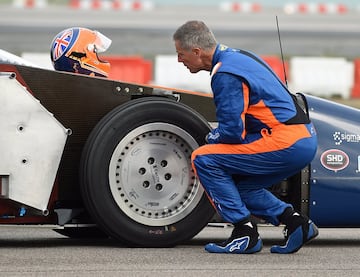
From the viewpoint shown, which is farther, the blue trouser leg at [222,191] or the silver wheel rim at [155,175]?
the silver wheel rim at [155,175]

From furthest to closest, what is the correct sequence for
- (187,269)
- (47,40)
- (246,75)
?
(47,40) < (246,75) < (187,269)

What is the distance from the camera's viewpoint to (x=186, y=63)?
5.96m

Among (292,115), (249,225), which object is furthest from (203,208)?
(292,115)

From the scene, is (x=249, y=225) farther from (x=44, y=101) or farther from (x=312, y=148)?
(x=44, y=101)

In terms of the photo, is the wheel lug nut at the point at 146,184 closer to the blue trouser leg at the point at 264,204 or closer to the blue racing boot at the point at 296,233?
the blue trouser leg at the point at 264,204

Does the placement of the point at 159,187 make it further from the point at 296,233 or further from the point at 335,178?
the point at 335,178

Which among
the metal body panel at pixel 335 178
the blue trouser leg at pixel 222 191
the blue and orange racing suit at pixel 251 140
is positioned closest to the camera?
the blue and orange racing suit at pixel 251 140

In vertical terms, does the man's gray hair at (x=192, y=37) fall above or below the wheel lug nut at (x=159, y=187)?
above

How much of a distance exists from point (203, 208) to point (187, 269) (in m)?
1.21

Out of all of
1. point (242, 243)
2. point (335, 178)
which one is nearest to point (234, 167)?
point (242, 243)

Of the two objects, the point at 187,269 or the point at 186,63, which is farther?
the point at 186,63

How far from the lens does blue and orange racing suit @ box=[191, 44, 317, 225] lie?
589 centimetres

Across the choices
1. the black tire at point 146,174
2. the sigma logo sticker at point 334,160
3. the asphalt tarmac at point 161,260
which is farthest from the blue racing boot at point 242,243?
the sigma logo sticker at point 334,160

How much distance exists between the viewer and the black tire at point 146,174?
617 cm
